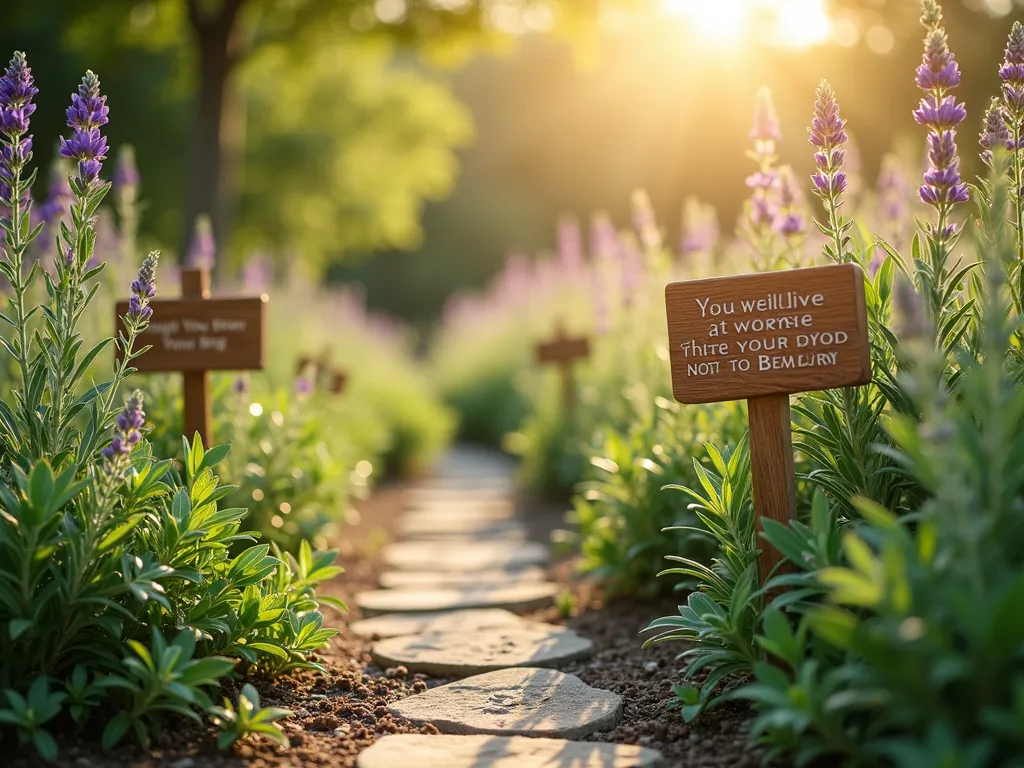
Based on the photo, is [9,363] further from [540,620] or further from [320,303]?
[320,303]

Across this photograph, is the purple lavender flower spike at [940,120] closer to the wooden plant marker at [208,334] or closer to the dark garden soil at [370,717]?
the dark garden soil at [370,717]

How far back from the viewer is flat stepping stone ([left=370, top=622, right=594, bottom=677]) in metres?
2.95

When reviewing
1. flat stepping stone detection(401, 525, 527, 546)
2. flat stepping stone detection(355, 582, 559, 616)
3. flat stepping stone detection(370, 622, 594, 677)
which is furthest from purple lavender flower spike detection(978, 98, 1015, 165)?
flat stepping stone detection(401, 525, 527, 546)

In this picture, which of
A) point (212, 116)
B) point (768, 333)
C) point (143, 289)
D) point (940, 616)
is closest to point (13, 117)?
point (143, 289)

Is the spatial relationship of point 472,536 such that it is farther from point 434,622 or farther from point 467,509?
point 434,622

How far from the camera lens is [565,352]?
21.1 ft

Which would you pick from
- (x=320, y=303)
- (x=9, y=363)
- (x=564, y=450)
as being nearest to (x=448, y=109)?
(x=320, y=303)

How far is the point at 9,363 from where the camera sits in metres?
3.72

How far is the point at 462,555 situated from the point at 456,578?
55cm

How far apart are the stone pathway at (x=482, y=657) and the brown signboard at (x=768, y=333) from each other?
908 millimetres

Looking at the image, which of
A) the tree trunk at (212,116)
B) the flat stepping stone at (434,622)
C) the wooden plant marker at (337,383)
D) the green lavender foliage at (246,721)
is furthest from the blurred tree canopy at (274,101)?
the green lavender foliage at (246,721)

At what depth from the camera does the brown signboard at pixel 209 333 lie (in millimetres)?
3268

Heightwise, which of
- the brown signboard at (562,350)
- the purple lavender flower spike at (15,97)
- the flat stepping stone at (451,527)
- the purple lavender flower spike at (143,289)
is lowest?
the flat stepping stone at (451,527)

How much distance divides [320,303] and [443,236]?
2539cm
